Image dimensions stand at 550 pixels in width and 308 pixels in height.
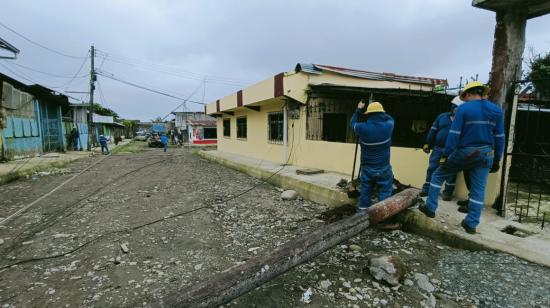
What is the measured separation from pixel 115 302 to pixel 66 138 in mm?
21422

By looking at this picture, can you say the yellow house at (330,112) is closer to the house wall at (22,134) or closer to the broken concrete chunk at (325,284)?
the broken concrete chunk at (325,284)

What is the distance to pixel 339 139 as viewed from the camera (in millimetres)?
9422

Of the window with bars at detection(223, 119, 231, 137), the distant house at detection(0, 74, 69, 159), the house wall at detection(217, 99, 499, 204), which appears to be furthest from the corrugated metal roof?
the distant house at detection(0, 74, 69, 159)

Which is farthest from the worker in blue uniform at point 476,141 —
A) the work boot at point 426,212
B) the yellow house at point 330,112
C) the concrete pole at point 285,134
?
the concrete pole at point 285,134

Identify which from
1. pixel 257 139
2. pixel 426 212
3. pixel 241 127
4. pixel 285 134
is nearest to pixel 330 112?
pixel 285 134

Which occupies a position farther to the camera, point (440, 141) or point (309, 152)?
point (309, 152)

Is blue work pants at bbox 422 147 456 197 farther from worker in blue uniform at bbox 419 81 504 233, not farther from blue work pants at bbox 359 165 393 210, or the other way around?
worker in blue uniform at bbox 419 81 504 233

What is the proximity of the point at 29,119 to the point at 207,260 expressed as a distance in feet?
52.8

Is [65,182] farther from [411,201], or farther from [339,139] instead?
[411,201]

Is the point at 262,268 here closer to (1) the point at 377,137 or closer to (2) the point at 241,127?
(1) the point at 377,137

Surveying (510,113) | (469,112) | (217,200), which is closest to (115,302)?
(217,200)

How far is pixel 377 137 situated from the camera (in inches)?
150

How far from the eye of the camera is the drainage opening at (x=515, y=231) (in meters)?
3.30

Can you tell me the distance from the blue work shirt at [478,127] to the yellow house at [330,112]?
2.12 metres
